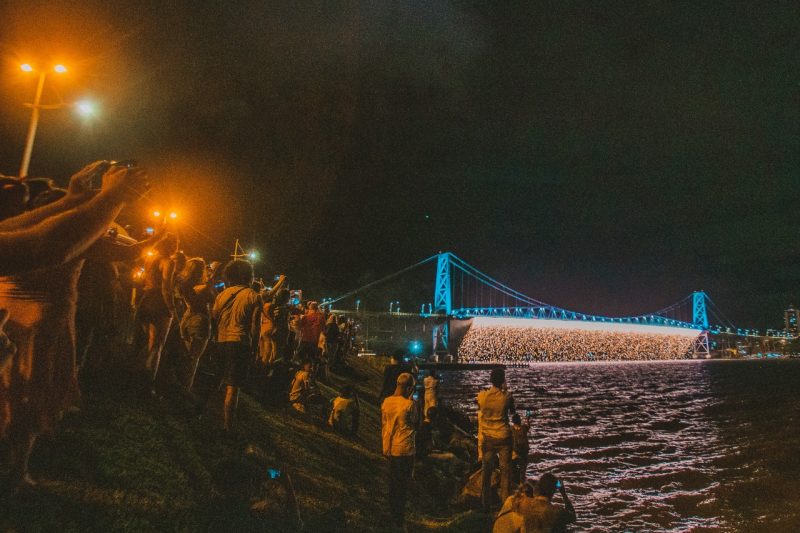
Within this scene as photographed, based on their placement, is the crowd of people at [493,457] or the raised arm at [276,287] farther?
the raised arm at [276,287]

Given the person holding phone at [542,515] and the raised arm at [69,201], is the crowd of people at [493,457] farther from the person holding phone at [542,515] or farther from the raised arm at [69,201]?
the raised arm at [69,201]

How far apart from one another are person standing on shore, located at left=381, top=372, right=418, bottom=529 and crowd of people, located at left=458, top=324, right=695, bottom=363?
256 ft

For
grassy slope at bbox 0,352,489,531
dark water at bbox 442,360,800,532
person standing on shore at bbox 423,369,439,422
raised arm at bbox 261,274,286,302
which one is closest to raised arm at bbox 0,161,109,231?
grassy slope at bbox 0,352,489,531

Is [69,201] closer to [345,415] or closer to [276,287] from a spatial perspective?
[276,287]

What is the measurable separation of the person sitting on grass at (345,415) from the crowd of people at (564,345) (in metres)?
74.9

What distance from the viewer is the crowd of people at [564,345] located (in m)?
89.3

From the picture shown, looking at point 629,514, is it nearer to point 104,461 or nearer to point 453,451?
point 453,451

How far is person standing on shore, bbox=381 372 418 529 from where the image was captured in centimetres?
475

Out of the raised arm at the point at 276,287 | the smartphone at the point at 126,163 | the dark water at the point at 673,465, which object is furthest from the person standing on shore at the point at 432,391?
the smartphone at the point at 126,163

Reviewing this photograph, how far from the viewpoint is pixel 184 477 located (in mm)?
3725

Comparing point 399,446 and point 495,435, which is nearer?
point 399,446

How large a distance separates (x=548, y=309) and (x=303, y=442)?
10779 centimetres

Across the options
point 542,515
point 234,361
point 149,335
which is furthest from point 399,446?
point 149,335

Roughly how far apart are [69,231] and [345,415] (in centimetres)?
666
